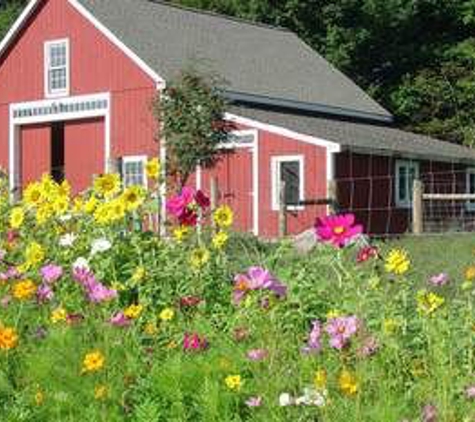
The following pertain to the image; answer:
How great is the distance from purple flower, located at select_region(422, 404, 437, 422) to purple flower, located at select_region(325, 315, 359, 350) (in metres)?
0.40

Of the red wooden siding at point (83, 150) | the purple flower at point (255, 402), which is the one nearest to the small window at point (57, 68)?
the red wooden siding at point (83, 150)

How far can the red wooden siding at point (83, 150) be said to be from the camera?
111 ft

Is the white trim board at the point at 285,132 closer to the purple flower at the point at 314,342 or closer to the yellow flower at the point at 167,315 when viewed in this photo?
the yellow flower at the point at 167,315

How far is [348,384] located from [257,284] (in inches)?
33.8

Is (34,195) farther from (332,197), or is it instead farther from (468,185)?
(468,185)

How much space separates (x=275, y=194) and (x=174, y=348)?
24975mm

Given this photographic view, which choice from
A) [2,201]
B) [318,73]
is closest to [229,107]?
[318,73]

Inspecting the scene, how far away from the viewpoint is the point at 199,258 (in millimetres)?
5512

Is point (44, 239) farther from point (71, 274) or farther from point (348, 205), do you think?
point (348, 205)

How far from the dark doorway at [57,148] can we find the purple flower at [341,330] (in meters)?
31.1

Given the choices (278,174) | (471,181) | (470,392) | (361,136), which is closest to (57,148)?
(278,174)

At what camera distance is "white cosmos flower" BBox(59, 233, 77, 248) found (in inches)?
231

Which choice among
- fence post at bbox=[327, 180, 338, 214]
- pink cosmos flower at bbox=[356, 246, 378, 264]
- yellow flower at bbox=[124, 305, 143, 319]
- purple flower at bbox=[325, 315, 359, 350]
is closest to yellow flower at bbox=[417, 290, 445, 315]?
purple flower at bbox=[325, 315, 359, 350]

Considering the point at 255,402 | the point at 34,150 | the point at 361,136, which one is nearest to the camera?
the point at 255,402
